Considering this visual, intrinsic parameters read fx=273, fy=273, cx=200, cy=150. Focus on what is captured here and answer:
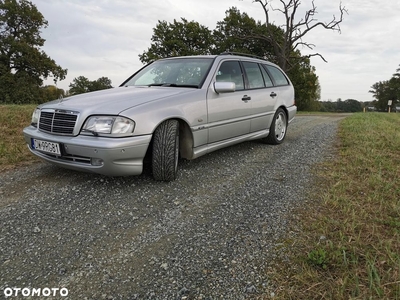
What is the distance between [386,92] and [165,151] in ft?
239

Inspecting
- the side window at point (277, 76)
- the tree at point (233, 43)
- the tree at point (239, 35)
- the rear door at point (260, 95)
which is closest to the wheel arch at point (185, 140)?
the rear door at point (260, 95)

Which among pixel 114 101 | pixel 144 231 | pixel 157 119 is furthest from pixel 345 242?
pixel 114 101

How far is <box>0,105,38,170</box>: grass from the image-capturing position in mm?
3702

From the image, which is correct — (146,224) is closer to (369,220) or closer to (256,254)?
(256,254)

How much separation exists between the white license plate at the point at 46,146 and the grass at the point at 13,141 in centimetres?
90

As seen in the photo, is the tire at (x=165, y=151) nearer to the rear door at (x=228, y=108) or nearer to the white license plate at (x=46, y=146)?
the rear door at (x=228, y=108)

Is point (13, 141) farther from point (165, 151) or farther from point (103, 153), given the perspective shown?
point (165, 151)

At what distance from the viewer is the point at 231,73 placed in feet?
13.1

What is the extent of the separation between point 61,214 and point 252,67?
11.7 feet

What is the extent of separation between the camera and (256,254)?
1772mm

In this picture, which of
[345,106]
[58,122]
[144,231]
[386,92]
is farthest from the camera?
[345,106]

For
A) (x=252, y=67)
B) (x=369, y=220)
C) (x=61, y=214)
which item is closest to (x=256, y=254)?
(x=369, y=220)

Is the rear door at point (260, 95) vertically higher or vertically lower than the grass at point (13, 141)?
higher

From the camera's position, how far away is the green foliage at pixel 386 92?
5762 cm
